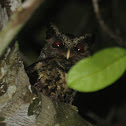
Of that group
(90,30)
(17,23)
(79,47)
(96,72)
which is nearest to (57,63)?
(79,47)

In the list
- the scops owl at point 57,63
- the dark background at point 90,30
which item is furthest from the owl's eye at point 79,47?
the dark background at point 90,30

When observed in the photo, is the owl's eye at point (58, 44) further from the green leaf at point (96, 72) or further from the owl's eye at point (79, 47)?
the green leaf at point (96, 72)

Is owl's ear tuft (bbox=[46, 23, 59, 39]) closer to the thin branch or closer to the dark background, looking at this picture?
the dark background

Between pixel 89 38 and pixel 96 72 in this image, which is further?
pixel 89 38

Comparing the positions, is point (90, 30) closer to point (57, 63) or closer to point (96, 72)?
point (57, 63)

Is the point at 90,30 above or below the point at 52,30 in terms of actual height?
below

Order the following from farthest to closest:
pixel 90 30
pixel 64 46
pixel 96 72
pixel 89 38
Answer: pixel 90 30 → pixel 89 38 → pixel 64 46 → pixel 96 72

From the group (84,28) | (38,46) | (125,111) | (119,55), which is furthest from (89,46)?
(119,55)
